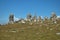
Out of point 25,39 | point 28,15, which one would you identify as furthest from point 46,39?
point 28,15

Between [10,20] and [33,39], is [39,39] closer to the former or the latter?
[33,39]

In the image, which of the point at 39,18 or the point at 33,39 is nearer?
the point at 33,39

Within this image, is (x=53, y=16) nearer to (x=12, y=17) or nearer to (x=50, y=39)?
(x=12, y=17)

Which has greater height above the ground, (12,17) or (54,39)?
(12,17)

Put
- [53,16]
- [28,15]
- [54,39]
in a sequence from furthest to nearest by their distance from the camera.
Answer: [28,15], [53,16], [54,39]

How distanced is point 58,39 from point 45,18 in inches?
2620

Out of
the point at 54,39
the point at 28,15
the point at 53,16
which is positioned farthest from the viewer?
the point at 28,15

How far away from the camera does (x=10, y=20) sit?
367 feet

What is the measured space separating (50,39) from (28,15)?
8691 centimetres

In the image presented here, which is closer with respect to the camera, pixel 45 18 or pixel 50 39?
pixel 50 39

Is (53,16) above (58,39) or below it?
above

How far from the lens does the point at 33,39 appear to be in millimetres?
25750

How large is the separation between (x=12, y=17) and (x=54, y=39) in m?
89.8

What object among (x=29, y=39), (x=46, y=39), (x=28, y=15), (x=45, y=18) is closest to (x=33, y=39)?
(x=29, y=39)
